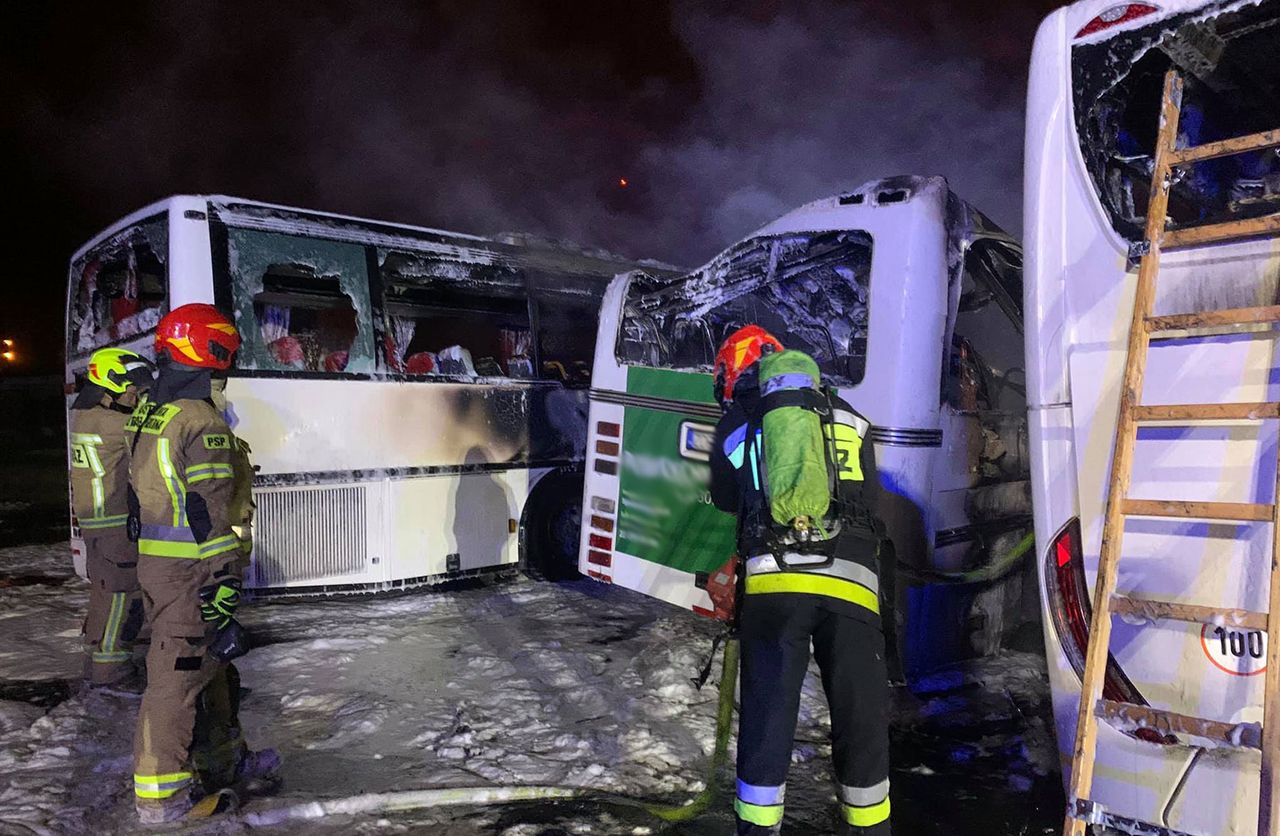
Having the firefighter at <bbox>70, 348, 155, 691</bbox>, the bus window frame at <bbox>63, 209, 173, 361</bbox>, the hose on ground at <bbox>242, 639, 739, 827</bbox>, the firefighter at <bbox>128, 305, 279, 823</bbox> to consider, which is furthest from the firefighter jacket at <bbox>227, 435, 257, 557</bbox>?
the bus window frame at <bbox>63, 209, 173, 361</bbox>

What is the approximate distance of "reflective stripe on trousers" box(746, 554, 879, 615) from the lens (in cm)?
268

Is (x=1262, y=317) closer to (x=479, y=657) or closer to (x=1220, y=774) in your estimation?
(x=1220, y=774)

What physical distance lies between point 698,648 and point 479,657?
1.40m

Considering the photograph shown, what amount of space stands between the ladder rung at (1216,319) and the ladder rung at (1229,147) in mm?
459

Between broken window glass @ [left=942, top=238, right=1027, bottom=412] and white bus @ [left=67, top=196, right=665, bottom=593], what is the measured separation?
337 cm

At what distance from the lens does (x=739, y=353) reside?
3.16 meters

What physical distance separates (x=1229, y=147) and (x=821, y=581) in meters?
1.76

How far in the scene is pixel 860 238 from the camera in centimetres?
430

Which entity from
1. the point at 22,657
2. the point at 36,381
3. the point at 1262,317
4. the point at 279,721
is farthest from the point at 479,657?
the point at 36,381

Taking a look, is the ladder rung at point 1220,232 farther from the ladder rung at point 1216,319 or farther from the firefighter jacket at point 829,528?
the firefighter jacket at point 829,528

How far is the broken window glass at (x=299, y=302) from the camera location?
18.7 ft

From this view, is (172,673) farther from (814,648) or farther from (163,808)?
(814,648)

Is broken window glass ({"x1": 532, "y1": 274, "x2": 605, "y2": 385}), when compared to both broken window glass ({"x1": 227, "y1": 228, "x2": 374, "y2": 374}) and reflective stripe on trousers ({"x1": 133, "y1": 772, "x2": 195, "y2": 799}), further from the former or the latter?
reflective stripe on trousers ({"x1": 133, "y1": 772, "x2": 195, "y2": 799})

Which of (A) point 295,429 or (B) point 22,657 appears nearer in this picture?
(B) point 22,657
